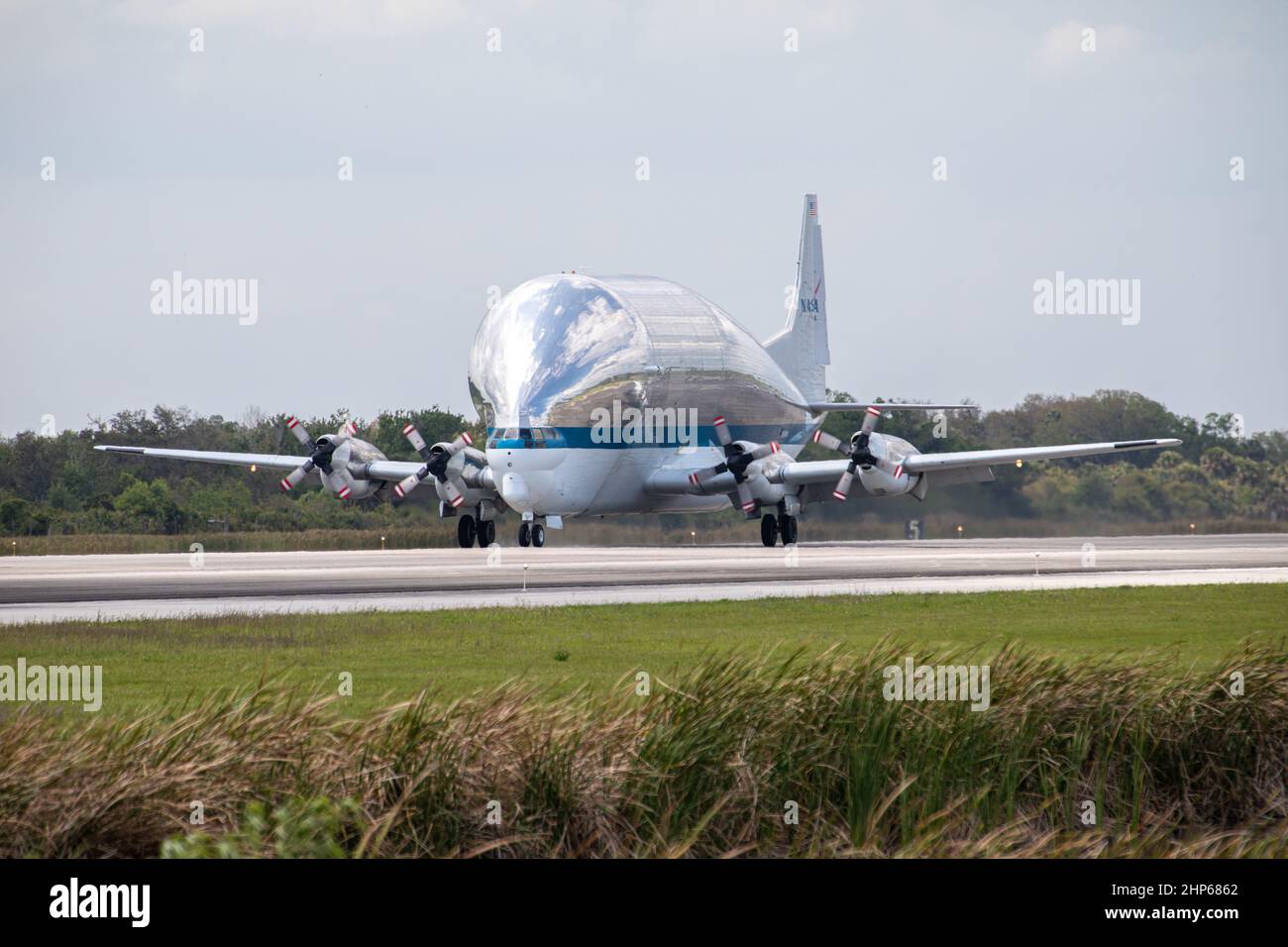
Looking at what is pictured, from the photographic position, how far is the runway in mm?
32312

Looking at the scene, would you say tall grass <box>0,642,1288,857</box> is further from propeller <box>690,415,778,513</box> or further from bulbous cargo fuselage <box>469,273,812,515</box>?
propeller <box>690,415,778,513</box>

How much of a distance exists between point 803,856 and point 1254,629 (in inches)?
603

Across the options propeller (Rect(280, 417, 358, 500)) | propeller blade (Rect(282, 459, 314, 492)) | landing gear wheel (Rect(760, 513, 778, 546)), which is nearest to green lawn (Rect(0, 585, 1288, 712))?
landing gear wheel (Rect(760, 513, 778, 546))

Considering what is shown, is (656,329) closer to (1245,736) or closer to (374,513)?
(374,513)

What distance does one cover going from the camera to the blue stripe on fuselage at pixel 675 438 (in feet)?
188

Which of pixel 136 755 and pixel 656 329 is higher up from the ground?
pixel 656 329

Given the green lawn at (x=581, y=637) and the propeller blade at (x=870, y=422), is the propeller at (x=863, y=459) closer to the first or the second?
the propeller blade at (x=870, y=422)

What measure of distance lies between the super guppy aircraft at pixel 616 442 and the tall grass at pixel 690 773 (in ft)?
125

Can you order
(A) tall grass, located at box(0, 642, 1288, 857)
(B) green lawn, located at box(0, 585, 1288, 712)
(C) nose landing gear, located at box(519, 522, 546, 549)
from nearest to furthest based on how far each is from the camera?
(A) tall grass, located at box(0, 642, 1288, 857), (B) green lawn, located at box(0, 585, 1288, 712), (C) nose landing gear, located at box(519, 522, 546, 549)

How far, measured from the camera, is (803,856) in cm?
1366

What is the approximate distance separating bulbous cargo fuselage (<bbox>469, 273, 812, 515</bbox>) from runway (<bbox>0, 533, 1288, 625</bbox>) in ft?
8.91

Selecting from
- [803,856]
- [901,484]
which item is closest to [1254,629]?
[803,856]

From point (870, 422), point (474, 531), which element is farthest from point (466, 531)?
point (870, 422)

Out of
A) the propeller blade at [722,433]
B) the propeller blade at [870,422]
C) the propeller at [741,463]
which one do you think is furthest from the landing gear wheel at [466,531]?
the propeller blade at [870,422]
